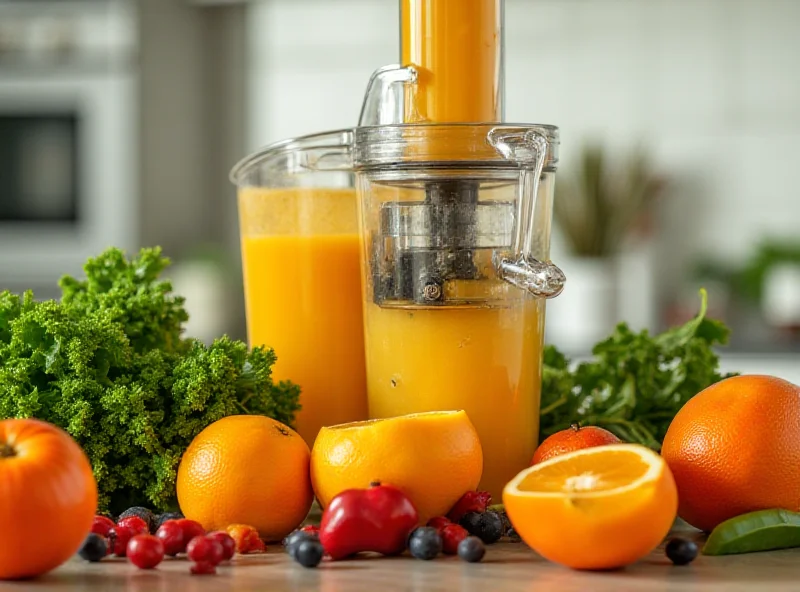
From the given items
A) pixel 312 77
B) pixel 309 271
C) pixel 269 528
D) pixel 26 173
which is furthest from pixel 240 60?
pixel 269 528

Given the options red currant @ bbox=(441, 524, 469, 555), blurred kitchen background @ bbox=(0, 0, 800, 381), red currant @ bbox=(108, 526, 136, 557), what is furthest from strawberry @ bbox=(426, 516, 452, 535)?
blurred kitchen background @ bbox=(0, 0, 800, 381)

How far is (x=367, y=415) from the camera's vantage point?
3.69ft

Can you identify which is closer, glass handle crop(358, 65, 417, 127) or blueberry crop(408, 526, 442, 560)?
blueberry crop(408, 526, 442, 560)

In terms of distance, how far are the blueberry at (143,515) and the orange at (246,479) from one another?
0.03 m

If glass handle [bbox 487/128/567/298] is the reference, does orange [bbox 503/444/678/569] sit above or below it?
below

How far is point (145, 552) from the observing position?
0.78 metres

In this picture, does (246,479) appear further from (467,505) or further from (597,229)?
(597,229)

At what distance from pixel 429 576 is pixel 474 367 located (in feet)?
0.87

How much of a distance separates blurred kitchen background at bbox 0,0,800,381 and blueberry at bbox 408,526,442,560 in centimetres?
243

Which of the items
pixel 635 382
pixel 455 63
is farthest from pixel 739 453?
pixel 455 63

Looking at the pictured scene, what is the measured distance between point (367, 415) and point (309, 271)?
0.51 ft

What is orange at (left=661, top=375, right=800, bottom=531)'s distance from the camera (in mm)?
858

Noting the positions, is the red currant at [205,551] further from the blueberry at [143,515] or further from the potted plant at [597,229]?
the potted plant at [597,229]

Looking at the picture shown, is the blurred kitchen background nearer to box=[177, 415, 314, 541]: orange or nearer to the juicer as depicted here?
the juicer
